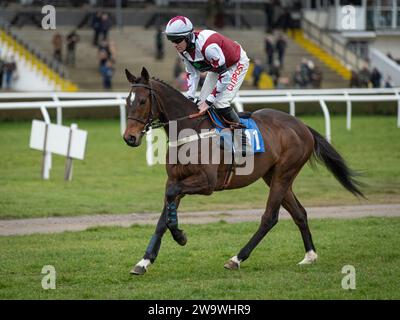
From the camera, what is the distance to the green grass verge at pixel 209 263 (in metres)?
7.29

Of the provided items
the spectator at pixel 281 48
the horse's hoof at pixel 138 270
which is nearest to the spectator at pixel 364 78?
the spectator at pixel 281 48

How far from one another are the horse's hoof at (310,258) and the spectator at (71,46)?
73.3 feet

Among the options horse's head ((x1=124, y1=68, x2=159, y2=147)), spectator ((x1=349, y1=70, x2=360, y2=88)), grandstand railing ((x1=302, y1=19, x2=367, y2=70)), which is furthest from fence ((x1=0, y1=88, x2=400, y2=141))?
grandstand railing ((x1=302, y1=19, x2=367, y2=70))

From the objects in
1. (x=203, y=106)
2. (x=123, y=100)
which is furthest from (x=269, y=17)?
(x=203, y=106)

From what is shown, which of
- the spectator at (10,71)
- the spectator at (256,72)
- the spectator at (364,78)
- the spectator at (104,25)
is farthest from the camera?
the spectator at (104,25)

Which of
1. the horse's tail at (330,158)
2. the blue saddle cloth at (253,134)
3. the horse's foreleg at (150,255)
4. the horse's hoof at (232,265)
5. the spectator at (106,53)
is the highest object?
the blue saddle cloth at (253,134)

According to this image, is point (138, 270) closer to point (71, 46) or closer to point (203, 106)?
point (203, 106)

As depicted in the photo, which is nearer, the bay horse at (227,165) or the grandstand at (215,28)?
the bay horse at (227,165)

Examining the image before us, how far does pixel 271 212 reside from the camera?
29.3 feet

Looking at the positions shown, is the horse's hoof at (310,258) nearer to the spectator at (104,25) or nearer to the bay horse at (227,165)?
the bay horse at (227,165)

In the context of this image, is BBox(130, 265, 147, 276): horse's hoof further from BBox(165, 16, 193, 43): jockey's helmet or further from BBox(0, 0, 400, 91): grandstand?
BBox(0, 0, 400, 91): grandstand

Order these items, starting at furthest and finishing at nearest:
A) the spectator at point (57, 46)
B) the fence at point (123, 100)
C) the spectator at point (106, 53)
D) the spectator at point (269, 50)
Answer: the spectator at point (269, 50)
the spectator at point (57, 46)
the spectator at point (106, 53)
the fence at point (123, 100)

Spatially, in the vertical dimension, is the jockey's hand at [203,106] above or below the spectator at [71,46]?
above

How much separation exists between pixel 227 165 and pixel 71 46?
22556mm
